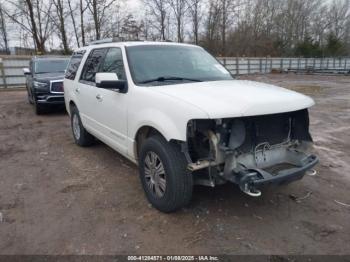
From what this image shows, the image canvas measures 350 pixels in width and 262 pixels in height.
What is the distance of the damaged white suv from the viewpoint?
2.98 m

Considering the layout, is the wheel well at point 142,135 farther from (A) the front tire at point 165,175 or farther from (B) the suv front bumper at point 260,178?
(B) the suv front bumper at point 260,178

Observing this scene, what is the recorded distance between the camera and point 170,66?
4.12 meters

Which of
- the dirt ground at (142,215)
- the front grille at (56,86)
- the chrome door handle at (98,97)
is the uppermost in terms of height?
the chrome door handle at (98,97)

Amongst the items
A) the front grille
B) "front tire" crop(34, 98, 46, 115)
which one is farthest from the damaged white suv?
"front tire" crop(34, 98, 46, 115)

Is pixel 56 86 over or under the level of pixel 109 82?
under

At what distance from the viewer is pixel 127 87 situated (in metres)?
3.84

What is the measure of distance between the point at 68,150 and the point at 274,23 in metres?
47.6

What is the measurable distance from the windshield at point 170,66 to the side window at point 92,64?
0.88 m

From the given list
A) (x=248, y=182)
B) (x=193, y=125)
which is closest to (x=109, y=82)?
(x=193, y=125)

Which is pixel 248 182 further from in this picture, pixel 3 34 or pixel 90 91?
pixel 3 34

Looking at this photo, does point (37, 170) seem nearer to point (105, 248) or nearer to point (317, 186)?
point (105, 248)

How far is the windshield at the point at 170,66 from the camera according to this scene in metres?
3.88

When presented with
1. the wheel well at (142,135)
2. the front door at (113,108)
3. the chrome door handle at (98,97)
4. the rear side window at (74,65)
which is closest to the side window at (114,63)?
the front door at (113,108)

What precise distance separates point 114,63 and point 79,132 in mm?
2140
